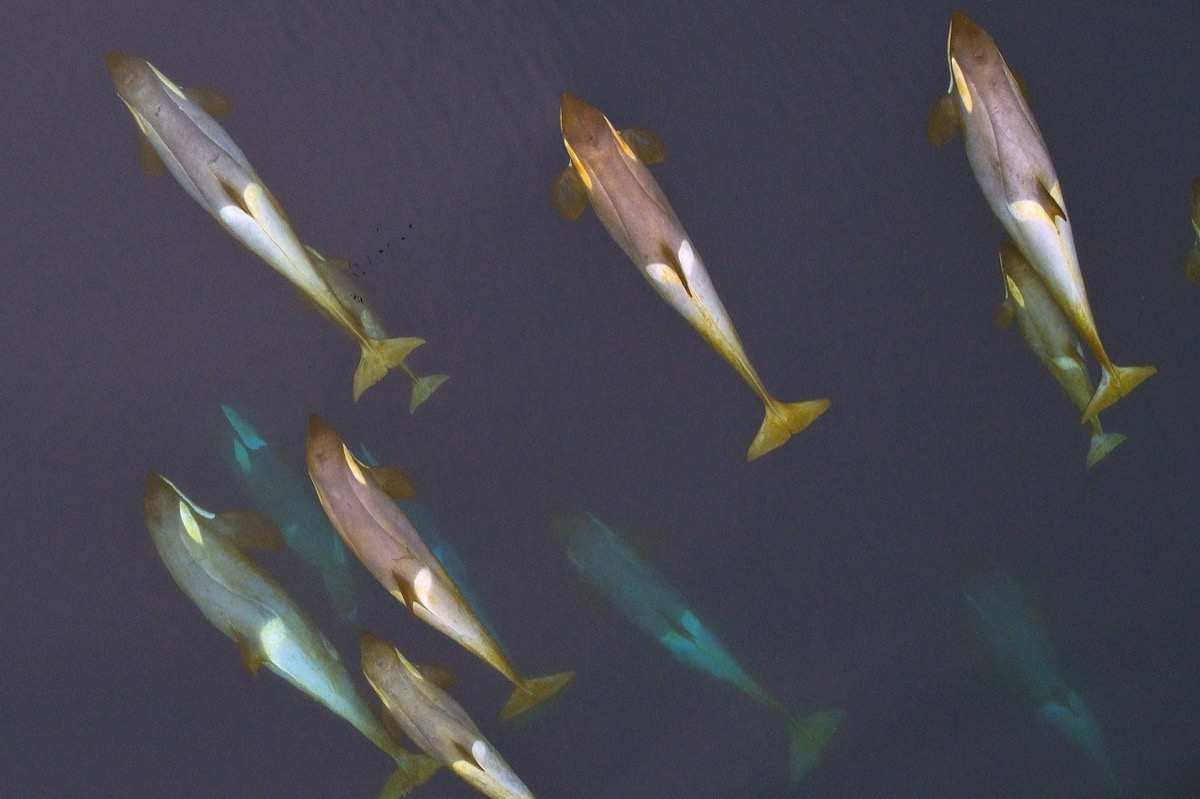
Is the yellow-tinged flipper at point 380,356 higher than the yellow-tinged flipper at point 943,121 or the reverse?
higher

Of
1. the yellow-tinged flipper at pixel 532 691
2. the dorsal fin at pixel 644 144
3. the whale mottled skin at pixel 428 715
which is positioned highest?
the dorsal fin at pixel 644 144

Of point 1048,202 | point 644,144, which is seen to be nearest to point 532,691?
point 644,144

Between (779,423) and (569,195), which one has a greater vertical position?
(569,195)

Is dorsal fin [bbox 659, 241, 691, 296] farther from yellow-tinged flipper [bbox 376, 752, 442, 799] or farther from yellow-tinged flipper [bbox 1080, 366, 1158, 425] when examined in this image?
yellow-tinged flipper [bbox 376, 752, 442, 799]

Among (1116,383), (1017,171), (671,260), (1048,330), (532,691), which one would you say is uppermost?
(671,260)

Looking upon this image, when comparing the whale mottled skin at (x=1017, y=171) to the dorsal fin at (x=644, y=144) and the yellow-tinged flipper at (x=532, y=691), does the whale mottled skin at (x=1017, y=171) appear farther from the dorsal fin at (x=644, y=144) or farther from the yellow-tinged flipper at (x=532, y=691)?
the yellow-tinged flipper at (x=532, y=691)

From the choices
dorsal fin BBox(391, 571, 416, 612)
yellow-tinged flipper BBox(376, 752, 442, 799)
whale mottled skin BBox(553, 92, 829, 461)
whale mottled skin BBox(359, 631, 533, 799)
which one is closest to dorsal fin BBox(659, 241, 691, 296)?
whale mottled skin BBox(553, 92, 829, 461)

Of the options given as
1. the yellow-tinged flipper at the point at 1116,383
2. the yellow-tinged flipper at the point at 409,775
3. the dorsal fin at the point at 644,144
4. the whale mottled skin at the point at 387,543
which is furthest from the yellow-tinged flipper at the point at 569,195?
the yellow-tinged flipper at the point at 409,775

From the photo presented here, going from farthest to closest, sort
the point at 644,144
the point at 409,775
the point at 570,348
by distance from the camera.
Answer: the point at 570,348, the point at 409,775, the point at 644,144

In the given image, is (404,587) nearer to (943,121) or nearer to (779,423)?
(779,423)

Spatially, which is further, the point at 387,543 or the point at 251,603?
the point at 251,603
